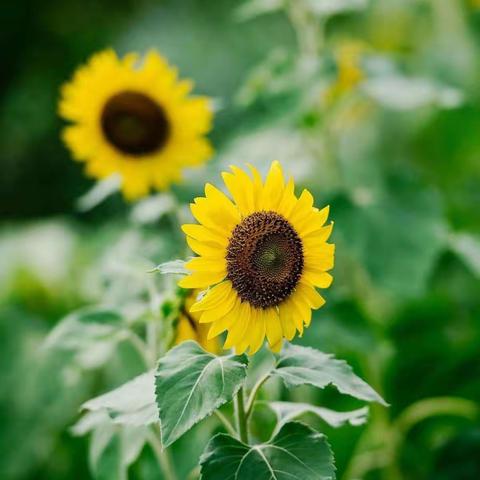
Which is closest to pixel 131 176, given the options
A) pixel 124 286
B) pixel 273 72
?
pixel 124 286

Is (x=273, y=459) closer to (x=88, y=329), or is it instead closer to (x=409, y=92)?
(x=88, y=329)

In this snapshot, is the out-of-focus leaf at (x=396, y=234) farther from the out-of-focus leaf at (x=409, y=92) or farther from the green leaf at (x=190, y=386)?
the green leaf at (x=190, y=386)

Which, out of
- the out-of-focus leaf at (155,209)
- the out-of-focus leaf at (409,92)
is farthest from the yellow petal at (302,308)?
the out-of-focus leaf at (409,92)

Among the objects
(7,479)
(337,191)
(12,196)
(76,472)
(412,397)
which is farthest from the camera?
(12,196)

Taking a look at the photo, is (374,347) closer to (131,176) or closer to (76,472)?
(131,176)

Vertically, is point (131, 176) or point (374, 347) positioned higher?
point (131, 176)

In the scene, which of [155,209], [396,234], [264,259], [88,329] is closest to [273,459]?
[264,259]

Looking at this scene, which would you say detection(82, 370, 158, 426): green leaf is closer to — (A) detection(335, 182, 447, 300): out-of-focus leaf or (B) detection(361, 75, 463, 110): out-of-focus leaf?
(A) detection(335, 182, 447, 300): out-of-focus leaf
